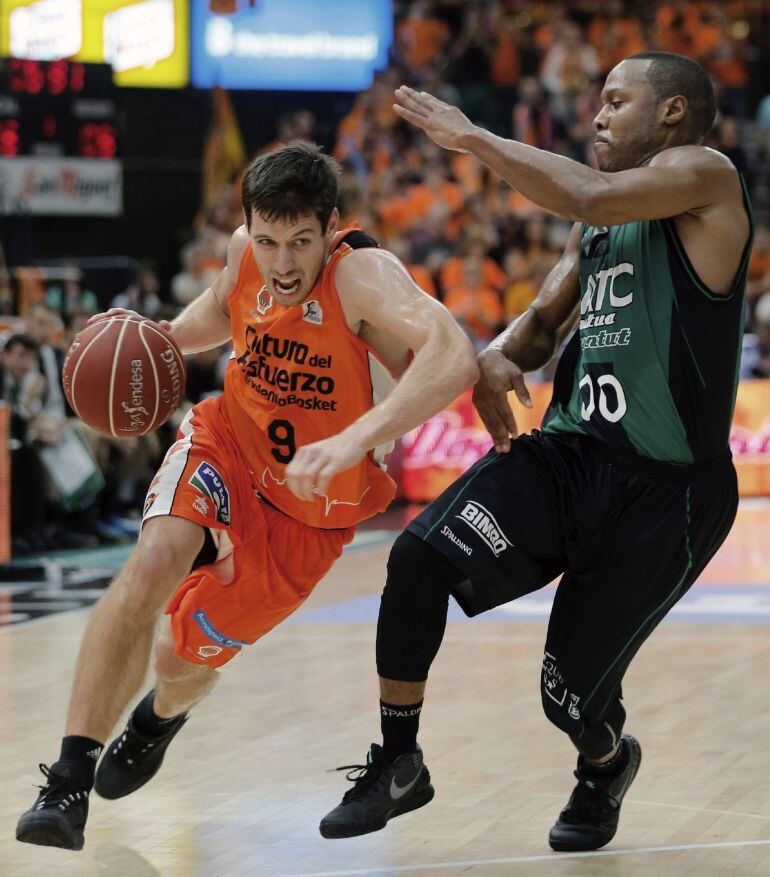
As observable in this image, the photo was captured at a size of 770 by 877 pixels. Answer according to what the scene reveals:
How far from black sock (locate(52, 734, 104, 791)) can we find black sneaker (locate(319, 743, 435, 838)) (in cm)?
59

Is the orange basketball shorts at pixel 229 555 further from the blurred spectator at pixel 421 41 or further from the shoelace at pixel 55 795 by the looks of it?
the blurred spectator at pixel 421 41

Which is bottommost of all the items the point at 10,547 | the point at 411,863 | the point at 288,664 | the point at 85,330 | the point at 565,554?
the point at 10,547

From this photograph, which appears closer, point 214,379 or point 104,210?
point 214,379

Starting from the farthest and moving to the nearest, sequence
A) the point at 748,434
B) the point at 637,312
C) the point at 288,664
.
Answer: the point at 748,434 < the point at 288,664 < the point at 637,312

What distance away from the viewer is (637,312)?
12.5 ft

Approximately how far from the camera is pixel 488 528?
3.75m

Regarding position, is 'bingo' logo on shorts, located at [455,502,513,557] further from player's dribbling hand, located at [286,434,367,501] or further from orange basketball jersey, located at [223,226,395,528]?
orange basketball jersey, located at [223,226,395,528]

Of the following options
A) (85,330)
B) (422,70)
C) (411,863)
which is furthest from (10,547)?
(422,70)

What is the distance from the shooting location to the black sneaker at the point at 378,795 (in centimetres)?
375

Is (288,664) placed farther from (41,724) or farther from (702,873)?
(702,873)

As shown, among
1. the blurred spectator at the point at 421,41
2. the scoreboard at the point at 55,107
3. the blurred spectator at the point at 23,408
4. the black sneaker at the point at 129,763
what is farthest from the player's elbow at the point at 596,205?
the blurred spectator at the point at 421,41

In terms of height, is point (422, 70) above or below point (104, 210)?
above

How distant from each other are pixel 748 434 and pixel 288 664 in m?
7.45

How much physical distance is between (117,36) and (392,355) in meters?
15.9
